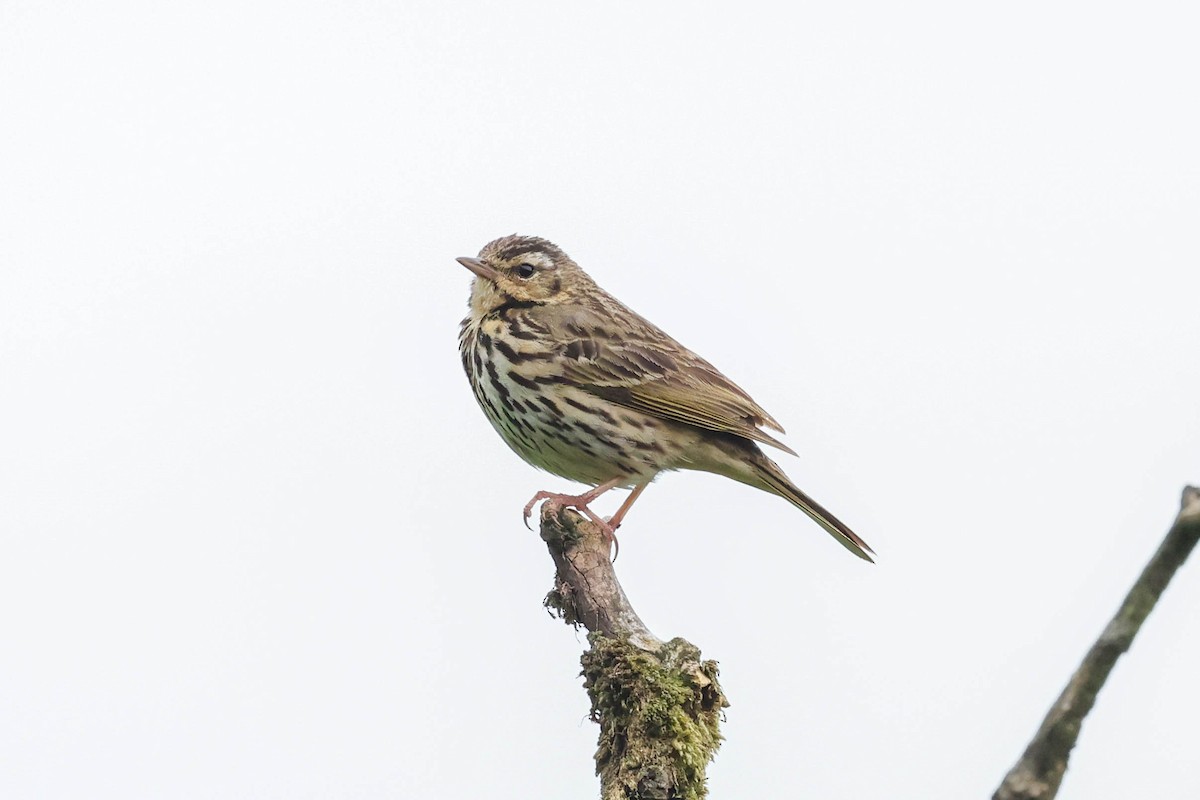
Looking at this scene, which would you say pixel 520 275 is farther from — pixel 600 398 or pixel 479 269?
pixel 600 398

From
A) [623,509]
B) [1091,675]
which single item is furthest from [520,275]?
[1091,675]

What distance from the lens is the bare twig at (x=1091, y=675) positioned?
2756 millimetres

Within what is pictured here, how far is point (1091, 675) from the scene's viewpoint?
282 centimetres

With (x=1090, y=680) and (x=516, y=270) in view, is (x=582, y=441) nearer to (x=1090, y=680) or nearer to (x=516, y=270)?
(x=516, y=270)

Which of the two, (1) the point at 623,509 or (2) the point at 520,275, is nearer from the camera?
(1) the point at 623,509

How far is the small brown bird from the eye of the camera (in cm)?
1118

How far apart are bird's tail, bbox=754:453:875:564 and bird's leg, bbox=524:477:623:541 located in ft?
3.72

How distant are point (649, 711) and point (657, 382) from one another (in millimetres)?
5289

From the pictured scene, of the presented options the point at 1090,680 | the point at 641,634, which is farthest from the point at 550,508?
the point at 1090,680

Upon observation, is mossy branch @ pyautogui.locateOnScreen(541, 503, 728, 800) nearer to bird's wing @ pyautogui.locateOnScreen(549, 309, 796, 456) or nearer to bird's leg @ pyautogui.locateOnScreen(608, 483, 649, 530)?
bird's leg @ pyautogui.locateOnScreen(608, 483, 649, 530)

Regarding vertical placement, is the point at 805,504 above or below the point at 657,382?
below

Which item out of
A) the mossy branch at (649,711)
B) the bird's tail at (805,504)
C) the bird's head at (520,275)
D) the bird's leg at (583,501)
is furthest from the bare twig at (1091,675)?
the bird's head at (520,275)

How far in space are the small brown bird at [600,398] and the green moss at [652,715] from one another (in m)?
3.63

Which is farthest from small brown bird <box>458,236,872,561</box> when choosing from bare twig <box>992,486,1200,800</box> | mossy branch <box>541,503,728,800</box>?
bare twig <box>992,486,1200,800</box>
